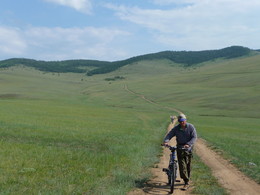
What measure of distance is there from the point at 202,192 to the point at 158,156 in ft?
26.7

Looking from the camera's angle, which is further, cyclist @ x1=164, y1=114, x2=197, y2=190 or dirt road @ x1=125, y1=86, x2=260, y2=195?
cyclist @ x1=164, y1=114, x2=197, y2=190

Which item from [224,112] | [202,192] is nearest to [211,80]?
[224,112]

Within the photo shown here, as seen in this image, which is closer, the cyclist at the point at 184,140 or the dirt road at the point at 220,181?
the dirt road at the point at 220,181

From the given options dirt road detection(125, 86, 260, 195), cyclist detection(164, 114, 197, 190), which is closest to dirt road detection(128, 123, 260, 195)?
dirt road detection(125, 86, 260, 195)

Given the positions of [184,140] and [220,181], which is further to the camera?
[220,181]

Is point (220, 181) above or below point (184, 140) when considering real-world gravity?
below

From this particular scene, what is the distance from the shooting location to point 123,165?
16188mm

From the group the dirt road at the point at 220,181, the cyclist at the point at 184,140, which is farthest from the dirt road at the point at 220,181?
the cyclist at the point at 184,140

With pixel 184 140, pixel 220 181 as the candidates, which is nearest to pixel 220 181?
pixel 220 181

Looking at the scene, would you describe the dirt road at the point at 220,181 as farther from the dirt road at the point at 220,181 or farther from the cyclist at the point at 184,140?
the cyclist at the point at 184,140

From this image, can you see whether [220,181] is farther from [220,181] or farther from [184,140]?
[184,140]

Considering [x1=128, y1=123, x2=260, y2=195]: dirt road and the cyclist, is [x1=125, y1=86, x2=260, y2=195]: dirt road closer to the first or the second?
[x1=128, y1=123, x2=260, y2=195]: dirt road

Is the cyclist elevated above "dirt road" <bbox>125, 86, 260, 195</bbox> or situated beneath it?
elevated above

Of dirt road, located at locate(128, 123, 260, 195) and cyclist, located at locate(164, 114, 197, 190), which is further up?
cyclist, located at locate(164, 114, 197, 190)
